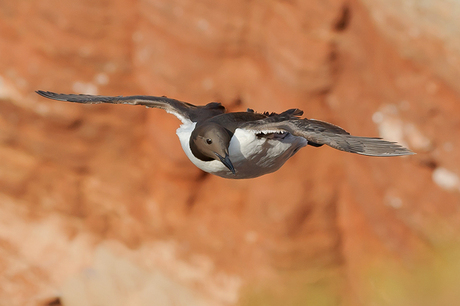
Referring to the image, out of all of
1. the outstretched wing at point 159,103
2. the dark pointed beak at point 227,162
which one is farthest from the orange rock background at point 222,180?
the dark pointed beak at point 227,162

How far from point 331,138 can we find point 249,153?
56 cm

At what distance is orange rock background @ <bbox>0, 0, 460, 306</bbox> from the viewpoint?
Result: 5348 mm

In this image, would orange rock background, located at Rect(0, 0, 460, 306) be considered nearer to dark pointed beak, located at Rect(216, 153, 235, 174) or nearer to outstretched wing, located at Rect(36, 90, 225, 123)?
outstretched wing, located at Rect(36, 90, 225, 123)

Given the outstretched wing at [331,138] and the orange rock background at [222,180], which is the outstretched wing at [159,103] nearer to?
the outstretched wing at [331,138]

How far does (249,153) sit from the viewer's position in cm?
271

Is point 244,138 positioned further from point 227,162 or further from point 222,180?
point 222,180

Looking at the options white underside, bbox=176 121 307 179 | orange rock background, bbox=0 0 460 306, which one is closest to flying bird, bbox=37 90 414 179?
white underside, bbox=176 121 307 179

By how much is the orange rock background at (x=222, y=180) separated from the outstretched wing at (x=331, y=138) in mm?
2914

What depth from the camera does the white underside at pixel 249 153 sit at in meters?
2.69

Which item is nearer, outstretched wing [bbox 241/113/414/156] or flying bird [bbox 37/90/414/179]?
outstretched wing [bbox 241/113/414/156]

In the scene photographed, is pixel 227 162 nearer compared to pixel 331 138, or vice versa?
pixel 331 138

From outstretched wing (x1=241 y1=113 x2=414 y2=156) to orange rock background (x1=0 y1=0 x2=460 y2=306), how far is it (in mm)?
A: 2914

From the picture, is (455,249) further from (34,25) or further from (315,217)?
(34,25)

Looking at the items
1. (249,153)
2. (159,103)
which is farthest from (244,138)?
(159,103)
